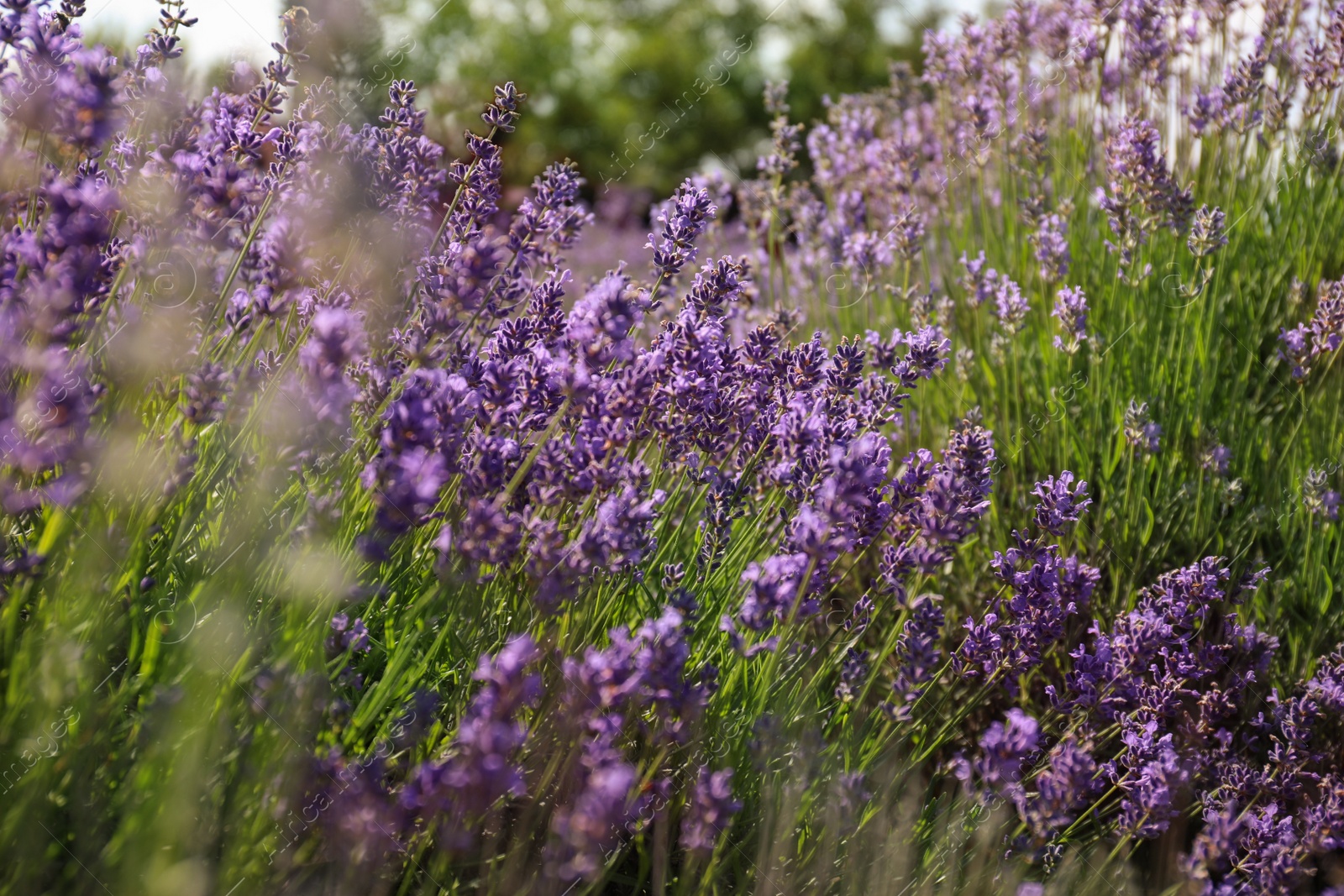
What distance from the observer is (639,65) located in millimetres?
20828

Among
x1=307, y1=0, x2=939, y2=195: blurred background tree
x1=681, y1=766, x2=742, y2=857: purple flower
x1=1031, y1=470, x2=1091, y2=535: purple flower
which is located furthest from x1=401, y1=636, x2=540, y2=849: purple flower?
x1=307, y1=0, x2=939, y2=195: blurred background tree

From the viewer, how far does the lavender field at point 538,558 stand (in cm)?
145

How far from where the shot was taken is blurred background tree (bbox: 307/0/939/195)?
19.4 meters

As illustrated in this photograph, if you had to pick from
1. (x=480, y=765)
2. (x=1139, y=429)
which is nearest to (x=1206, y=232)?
(x=1139, y=429)

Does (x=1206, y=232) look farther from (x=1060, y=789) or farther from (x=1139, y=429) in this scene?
(x=1060, y=789)

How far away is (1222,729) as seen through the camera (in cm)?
249

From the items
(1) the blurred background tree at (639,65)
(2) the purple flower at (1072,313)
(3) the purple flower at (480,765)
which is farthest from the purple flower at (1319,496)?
(1) the blurred background tree at (639,65)

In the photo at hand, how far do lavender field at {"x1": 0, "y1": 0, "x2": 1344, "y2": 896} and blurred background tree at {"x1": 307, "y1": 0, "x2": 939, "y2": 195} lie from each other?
14.5 metres

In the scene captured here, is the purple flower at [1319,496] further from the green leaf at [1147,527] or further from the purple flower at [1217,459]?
the green leaf at [1147,527]

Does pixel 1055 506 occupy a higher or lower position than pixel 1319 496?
lower

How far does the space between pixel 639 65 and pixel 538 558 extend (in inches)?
823

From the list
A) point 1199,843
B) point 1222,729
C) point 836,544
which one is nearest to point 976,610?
point 1222,729

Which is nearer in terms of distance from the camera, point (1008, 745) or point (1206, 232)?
point (1008, 745)

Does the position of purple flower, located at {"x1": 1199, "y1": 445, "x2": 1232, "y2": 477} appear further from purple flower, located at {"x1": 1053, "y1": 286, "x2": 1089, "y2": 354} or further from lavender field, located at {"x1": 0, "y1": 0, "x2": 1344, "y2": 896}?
purple flower, located at {"x1": 1053, "y1": 286, "x2": 1089, "y2": 354}
